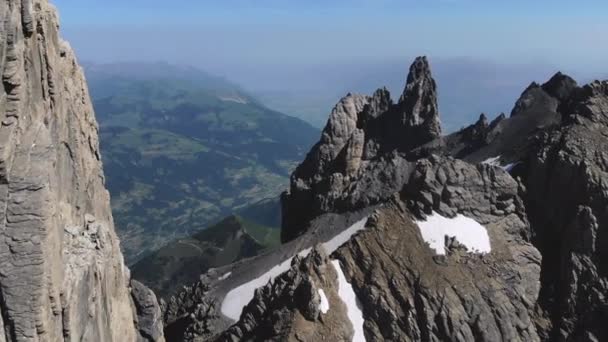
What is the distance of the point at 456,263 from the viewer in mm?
56688

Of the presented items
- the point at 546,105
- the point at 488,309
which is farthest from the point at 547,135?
the point at 546,105

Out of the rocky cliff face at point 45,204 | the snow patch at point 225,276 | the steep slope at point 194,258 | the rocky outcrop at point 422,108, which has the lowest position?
the steep slope at point 194,258

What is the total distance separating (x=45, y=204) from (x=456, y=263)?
4162 cm

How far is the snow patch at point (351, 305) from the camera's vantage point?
52.9 meters

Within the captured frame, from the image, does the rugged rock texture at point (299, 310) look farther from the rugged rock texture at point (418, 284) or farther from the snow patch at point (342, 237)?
the snow patch at point (342, 237)

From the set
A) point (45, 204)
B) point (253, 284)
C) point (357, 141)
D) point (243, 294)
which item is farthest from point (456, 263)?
point (45, 204)

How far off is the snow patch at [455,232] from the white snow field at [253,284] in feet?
25.5

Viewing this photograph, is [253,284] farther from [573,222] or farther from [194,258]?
[194,258]

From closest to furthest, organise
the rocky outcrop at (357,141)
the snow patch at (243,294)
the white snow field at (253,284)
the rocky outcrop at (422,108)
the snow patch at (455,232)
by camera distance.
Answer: the snow patch at (455,232) < the snow patch at (243,294) < the white snow field at (253,284) < the rocky outcrop at (357,141) < the rocky outcrop at (422,108)

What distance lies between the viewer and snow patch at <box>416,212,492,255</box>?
58375 millimetres

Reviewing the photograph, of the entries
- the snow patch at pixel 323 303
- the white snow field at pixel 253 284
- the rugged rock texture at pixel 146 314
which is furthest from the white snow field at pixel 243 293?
the rugged rock texture at pixel 146 314

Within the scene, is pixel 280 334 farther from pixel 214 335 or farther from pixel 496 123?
pixel 496 123

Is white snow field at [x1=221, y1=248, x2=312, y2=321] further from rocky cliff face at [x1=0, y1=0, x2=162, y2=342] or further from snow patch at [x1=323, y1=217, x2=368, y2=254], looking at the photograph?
rocky cliff face at [x1=0, y1=0, x2=162, y2=342]

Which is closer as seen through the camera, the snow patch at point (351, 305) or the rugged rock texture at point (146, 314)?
the rugged rock texture at point (146, 314)
